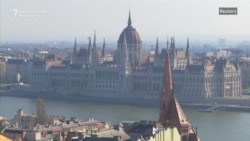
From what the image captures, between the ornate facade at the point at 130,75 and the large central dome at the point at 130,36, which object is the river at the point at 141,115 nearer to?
the ornate facade at the point at 130,75

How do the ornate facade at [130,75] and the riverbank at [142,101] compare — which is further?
the ornate facade at [130,75]

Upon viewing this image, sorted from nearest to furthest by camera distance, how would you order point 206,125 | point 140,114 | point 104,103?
point 206,125
point 140,114
point 104,103

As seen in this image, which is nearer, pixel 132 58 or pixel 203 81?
pixel 203 81

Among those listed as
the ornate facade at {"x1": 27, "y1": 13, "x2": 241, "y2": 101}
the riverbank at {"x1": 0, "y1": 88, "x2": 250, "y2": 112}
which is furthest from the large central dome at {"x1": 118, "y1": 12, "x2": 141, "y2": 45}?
the riverbank at {"x1": 0, "y1": 88, "x2": 250, "y2": 112}

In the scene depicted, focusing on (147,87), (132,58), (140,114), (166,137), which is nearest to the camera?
(166,137)

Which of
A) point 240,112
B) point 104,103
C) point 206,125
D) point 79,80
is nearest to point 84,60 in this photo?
point 79,80

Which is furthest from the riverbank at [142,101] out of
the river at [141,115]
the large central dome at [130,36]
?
the large central dome at [130,36]

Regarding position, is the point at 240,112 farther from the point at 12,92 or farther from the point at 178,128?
the point at 178,128

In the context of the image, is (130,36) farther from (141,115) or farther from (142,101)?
(141,115)

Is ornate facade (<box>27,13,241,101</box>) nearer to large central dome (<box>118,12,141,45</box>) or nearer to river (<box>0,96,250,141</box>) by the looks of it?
large central dome (<box>118,12,141,45</box>)
